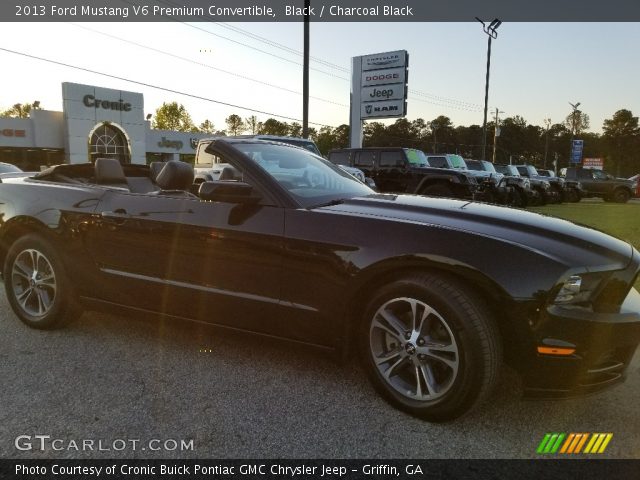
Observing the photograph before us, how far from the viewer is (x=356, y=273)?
2617 mm

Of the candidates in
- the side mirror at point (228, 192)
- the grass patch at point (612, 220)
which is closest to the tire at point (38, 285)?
the side mirror at point (228, 192)

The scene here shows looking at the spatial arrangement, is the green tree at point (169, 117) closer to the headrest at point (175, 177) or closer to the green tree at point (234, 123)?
the green tree at point (234, 123)

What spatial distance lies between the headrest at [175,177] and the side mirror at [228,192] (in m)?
0.85

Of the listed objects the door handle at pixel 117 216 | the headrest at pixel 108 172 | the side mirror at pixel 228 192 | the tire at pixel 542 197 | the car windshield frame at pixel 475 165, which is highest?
the car windshield frame at pixel 475 165

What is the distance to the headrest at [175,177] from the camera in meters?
3.66

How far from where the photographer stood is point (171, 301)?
3.20 metres

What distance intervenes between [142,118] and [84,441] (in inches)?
1714

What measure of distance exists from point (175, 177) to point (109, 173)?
0.78 meters

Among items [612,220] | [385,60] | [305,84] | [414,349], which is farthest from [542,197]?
[414,349]

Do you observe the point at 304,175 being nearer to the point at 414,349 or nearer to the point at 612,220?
the point at 414,349
